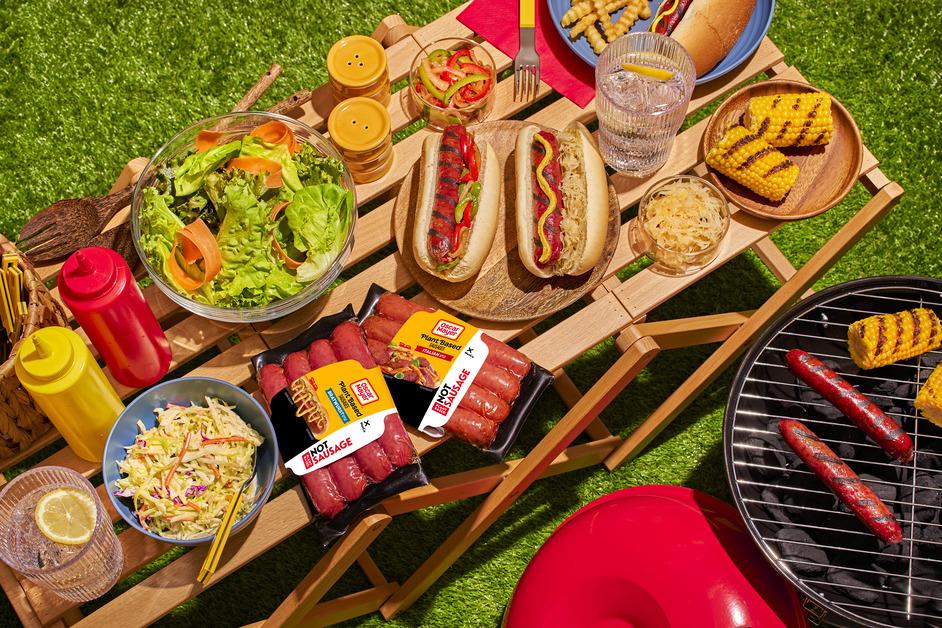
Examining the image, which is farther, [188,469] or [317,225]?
[317,225]

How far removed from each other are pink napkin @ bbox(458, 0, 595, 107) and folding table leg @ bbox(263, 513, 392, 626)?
5.09ft

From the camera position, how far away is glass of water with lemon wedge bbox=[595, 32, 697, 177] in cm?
264

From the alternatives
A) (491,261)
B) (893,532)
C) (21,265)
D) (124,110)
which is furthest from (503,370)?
(124,110)

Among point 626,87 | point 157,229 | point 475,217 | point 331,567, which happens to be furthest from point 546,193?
point 331,567

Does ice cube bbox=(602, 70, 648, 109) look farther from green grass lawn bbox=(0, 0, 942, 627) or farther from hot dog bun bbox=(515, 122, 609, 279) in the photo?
green grass lawn bbox=(0, 0, 942, 627)

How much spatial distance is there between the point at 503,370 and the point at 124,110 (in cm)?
246

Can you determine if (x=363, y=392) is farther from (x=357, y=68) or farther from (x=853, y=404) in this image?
(x=853, y=404)

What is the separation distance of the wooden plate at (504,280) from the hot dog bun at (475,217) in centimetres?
5

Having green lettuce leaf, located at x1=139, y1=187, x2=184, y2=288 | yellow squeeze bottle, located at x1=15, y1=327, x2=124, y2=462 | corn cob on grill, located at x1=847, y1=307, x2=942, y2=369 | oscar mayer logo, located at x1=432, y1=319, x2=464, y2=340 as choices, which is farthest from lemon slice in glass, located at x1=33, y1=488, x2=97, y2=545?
corn cob on grill, located at x1=847, y1=307, x2=942, y2=369

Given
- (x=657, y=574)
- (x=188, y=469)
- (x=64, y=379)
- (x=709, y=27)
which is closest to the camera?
(x=64, y=379)

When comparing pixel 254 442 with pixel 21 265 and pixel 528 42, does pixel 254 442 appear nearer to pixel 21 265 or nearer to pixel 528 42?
pixel 21 265

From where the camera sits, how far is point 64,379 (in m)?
2.14

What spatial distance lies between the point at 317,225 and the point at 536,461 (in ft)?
3.15

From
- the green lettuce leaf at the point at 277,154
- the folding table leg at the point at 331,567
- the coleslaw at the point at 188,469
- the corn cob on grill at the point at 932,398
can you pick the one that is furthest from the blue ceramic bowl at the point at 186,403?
the corn cob on grill at the point at 932,398
